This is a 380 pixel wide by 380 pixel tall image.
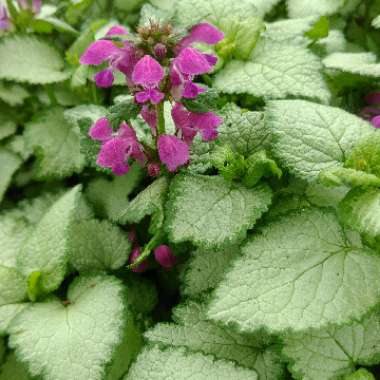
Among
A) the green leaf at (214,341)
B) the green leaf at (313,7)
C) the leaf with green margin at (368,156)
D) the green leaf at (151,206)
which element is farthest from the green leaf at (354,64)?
the green leaf at (214,341)

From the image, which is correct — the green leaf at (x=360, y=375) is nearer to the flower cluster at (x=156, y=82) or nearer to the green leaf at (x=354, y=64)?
the flower cluster at (x=156, y=82)

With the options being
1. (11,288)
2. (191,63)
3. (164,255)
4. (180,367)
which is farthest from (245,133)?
(11,288)

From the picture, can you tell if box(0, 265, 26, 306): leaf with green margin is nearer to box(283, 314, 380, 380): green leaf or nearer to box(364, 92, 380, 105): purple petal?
box(283, 314, 380, 380): green leaf

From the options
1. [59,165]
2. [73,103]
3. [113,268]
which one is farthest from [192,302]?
[73,103]

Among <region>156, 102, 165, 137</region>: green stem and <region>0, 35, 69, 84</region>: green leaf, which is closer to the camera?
<region>156, 102, 165, 137</region>: green stem

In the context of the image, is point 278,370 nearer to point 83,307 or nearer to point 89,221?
point 83,307

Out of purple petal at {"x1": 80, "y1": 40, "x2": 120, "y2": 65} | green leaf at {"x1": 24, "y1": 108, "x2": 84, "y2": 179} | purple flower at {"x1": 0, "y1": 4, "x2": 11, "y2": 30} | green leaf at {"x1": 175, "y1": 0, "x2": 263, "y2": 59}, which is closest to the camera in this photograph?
purple petal at {"x1": 80, "y1": 40, "x2": 120, "y2": 65}

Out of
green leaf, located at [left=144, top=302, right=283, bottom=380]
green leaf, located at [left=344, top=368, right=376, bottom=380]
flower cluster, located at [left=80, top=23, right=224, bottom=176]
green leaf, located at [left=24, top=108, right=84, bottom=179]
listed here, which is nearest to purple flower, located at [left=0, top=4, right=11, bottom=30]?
green leaf, located at [left=24, top=108, right=84, bottom=179]
